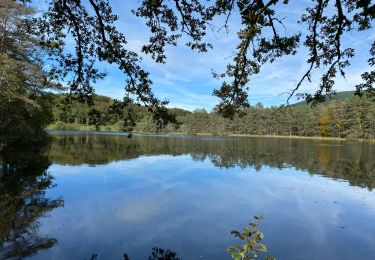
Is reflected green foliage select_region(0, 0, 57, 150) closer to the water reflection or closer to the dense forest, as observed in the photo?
the water reflection

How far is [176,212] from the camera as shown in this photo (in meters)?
13.9

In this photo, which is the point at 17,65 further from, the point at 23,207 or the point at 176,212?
the point at 176,212

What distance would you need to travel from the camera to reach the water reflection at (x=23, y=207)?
30.8 feet

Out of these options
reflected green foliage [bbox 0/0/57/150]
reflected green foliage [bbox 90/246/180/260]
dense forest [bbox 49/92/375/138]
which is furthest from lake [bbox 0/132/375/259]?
dense forest [bbox 49/92/375/138]

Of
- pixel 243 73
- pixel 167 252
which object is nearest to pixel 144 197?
pixel 167 252

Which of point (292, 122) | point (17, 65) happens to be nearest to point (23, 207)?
point (17, 65)

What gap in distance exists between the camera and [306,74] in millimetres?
7422

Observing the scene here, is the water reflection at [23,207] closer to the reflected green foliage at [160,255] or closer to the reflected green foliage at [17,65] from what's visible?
the reflected green foliage at [160,255]

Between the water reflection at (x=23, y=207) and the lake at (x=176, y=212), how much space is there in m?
0.03

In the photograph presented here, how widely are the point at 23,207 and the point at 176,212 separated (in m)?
6.26

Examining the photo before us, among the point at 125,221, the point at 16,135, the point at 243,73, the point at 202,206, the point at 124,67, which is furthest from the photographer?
the point at 16,135

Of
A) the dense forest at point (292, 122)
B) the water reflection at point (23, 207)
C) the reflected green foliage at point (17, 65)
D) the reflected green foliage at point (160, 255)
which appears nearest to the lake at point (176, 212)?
the water reflection at point (23, 207)

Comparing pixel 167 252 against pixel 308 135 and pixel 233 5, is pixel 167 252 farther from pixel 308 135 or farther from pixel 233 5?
pixel 308 135

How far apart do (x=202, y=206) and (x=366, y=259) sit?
719 centimetres
